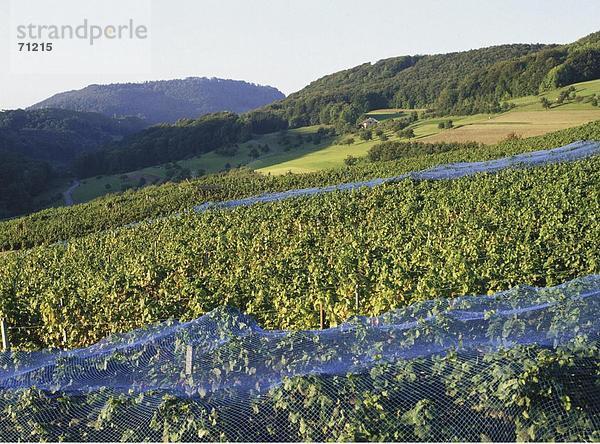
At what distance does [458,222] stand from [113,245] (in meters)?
13.6

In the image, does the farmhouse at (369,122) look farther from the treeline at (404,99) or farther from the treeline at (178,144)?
the treeline at (178,144)

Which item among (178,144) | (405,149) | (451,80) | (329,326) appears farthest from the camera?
(451,80)

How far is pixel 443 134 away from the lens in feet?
200

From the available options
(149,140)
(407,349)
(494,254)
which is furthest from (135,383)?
(149,140)

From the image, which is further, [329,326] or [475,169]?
[475,169]

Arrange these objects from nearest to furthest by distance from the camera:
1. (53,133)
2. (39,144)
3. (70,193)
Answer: (70,193) < (39,144) < (53,133)

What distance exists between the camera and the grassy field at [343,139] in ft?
182

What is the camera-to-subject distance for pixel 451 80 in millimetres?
109938

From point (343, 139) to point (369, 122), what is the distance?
12.6 meters

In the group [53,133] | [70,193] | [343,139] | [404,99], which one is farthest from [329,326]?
[53,133]

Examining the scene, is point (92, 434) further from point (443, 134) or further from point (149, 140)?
point (149, 140)

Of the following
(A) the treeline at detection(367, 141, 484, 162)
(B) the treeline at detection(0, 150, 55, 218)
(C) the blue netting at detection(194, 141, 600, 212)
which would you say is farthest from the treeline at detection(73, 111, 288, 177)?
(C) the blue netting at detection(194, 141, 600, 212)

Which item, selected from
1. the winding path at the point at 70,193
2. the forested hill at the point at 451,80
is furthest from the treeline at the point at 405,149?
the winding path at the point at 70,193

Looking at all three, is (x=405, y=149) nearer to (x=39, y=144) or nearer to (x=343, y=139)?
(x=343, y=139)
